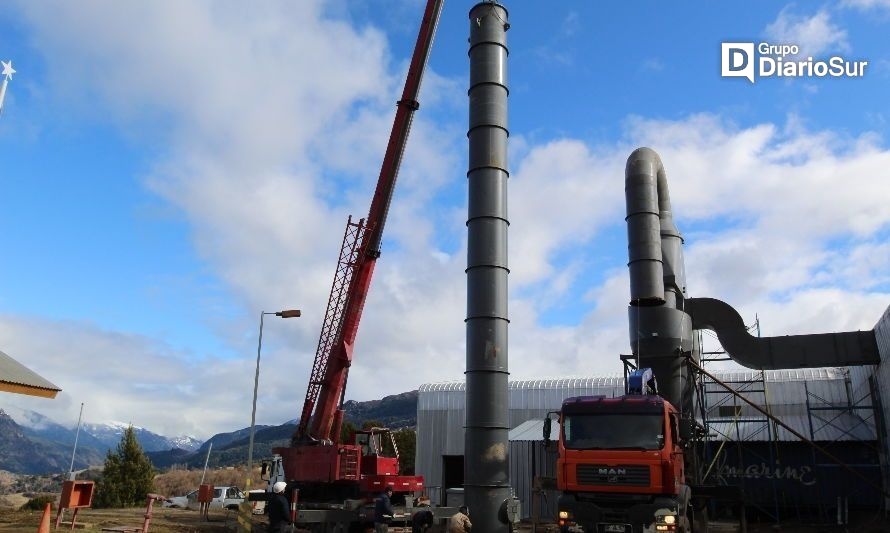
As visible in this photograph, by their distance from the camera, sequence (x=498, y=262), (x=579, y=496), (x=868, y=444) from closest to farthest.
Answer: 1. (x=579, y=496)
2. (x=498, y=262)
3. (x=868, y=444)

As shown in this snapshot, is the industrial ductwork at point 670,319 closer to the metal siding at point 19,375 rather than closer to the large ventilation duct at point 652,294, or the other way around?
the large ventilation duct at point 652,294

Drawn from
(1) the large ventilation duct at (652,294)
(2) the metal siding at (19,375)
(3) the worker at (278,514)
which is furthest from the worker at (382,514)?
(1) the large ventilation duct at (652,294)

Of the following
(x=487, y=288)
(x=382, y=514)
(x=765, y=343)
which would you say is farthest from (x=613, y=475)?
(x=765, y=343)

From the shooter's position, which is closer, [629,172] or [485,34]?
[485,34]

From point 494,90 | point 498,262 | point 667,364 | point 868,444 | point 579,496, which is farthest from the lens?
point 868,444

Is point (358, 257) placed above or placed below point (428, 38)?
below

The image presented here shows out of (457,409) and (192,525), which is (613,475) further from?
(457,409)

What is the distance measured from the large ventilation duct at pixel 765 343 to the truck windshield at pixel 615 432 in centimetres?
1104

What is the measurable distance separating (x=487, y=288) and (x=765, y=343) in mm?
13923

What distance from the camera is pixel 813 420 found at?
31359 mm

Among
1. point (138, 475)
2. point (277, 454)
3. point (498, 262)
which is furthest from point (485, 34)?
point (138, 475)

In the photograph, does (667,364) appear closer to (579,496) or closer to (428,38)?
(579,496)

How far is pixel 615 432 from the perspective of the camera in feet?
51.0

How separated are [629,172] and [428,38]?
8.72 m
